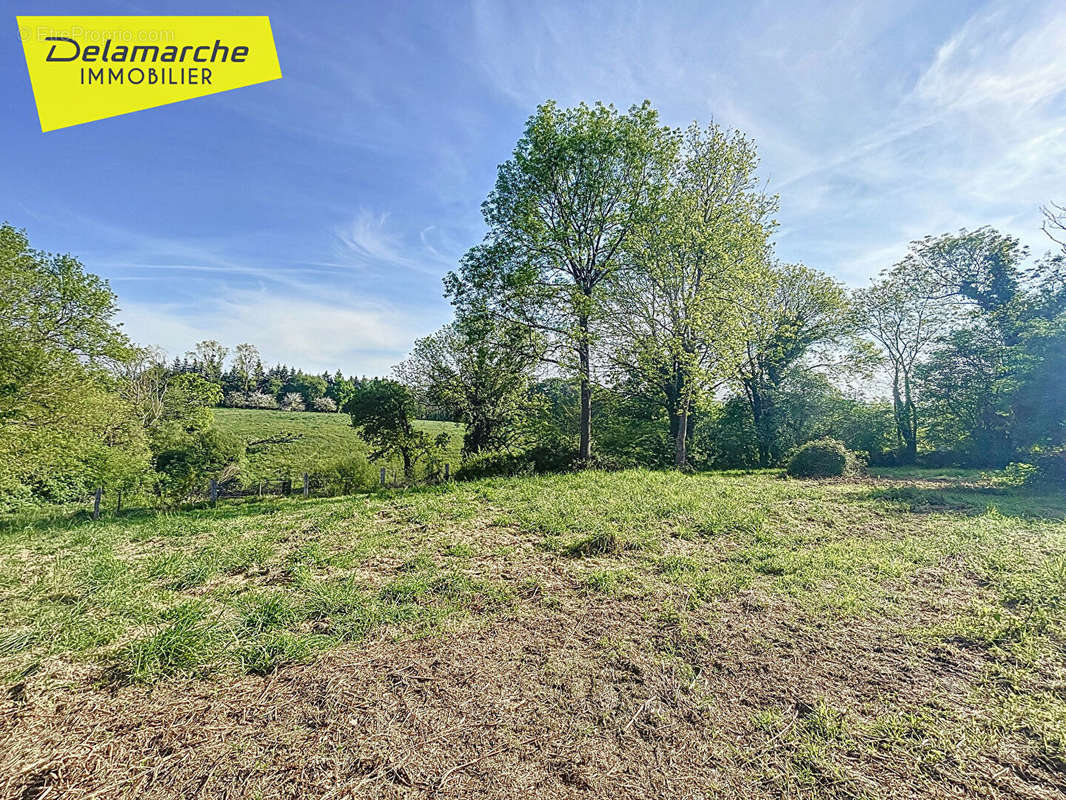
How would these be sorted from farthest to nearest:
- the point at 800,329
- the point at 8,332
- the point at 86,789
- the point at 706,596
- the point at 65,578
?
the point at 800,329 < the point at 8,332 < the point at 65,578 < the point at 706,596 < the point at 86,789

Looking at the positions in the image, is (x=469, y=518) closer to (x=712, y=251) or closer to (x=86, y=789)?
(x=86, y=789)

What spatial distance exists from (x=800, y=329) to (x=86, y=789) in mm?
27398

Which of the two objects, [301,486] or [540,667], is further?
[301,486]

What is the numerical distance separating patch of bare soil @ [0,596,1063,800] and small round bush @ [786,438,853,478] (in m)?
12.4

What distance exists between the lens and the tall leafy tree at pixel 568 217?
14.0 meters

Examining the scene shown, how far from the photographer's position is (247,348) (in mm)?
60625

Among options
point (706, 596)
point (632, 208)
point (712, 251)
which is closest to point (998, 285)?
point (712, 251)

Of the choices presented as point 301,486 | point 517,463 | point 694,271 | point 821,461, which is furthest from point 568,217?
point 301,486

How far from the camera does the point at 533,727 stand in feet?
8.87

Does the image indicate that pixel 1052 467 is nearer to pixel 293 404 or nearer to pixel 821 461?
pixel 821 461

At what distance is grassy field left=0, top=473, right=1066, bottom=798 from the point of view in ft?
7.69

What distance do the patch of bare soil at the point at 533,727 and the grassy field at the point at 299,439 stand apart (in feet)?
44.1

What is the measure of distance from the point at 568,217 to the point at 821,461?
1274 centimetres

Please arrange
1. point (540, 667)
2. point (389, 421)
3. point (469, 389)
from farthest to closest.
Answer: point (469, 389)
point (389, 421)
point (540, 667)
